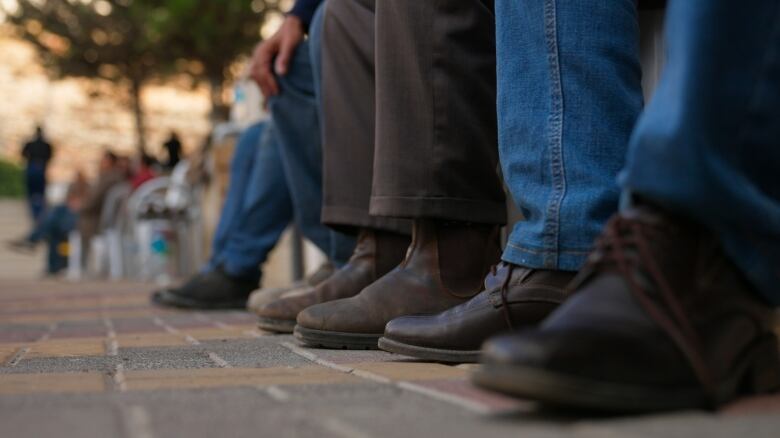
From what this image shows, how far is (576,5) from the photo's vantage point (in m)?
1.73

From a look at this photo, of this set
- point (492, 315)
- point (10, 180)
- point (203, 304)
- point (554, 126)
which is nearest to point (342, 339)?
point (492, 315)

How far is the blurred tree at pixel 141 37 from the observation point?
786 inches

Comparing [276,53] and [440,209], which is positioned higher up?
[276,53]

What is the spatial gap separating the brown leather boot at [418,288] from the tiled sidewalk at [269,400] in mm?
63

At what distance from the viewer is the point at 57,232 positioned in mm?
14820

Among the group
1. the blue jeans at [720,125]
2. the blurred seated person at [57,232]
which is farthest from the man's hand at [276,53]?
the blurred seated person at [57,232]

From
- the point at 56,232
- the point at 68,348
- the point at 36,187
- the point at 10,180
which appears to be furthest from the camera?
the point at 10,180

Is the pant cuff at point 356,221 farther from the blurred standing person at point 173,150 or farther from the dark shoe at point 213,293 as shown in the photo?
the blurred standing person at point 173,150

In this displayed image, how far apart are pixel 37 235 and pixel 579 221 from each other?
13842mm

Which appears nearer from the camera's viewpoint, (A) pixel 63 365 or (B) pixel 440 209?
(A) pixel 63 365

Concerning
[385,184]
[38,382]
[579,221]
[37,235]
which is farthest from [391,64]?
[37,235]

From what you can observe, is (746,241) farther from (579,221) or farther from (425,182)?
(425,182)

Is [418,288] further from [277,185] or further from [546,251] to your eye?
[277,185]

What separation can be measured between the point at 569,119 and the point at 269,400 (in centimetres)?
72
